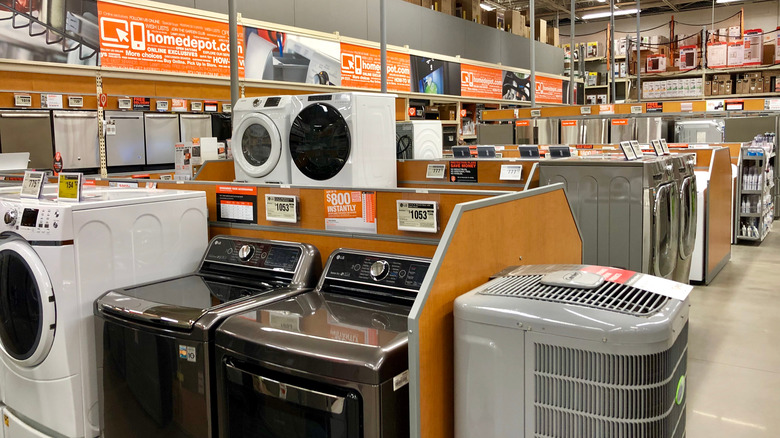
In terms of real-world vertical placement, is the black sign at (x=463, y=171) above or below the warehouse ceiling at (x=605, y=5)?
below

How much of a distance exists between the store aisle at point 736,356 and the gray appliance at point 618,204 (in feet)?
2.42

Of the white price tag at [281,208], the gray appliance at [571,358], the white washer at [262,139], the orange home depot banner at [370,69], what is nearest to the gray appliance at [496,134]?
the orange home depot banner at [370,69]

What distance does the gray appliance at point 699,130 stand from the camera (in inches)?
347

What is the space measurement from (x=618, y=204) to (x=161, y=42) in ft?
16.2

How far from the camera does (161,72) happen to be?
634 centimetres

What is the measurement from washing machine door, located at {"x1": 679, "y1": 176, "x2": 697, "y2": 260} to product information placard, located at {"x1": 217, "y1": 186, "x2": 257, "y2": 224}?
3018mm

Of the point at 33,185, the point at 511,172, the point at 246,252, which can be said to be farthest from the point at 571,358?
the point at 511,172

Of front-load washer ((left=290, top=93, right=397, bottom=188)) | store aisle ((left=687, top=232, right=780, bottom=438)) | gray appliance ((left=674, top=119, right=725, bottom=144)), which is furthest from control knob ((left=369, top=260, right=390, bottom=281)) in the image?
gray appliance ((left=674, top=119, right=725, bottom=144))

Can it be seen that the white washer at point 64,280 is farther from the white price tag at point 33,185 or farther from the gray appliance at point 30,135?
the gray appliance at point 30,135

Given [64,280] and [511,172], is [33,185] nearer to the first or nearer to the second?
[64,280]

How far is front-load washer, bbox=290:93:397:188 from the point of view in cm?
387

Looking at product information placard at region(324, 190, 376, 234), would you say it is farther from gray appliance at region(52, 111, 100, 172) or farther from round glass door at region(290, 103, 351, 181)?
gray appliance at region(52, 111, 100, 172)

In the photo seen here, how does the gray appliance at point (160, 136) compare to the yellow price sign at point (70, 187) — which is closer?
the yellow price sign at point (70, 187)

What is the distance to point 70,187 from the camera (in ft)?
8.27
